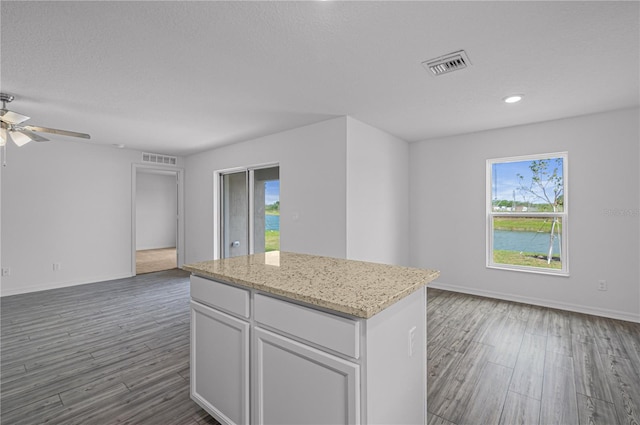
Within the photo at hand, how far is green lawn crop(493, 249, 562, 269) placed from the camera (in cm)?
391

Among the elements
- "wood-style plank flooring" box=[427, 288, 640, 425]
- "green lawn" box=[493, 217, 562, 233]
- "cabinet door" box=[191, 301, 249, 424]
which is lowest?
"wood-style plank flooring" box=[427, 288, 640, 425]

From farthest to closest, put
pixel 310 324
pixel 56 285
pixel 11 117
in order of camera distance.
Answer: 1. pixel 56 285
2. pixel 11 117
3. pixel 310 324

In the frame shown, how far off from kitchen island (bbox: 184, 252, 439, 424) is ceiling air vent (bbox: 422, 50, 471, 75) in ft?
5.54

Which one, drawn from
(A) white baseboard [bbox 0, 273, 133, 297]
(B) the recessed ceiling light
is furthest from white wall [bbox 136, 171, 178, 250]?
(B) the recessed ceiling light

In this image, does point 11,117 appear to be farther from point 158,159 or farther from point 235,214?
point 158,159

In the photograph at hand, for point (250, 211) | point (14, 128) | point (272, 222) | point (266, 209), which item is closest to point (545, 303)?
point (272, 222)

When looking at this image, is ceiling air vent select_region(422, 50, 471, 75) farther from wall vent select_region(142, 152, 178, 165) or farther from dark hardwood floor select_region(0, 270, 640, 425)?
wall vent select_region(142, 152, 178, 165)

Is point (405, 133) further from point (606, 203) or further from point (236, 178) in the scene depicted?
point (236, 178)

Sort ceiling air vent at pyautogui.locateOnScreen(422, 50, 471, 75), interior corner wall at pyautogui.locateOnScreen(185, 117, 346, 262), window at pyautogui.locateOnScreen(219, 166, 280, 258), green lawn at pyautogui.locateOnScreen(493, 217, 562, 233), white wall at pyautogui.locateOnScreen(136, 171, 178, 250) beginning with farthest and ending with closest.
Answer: white wall at pyautogui.locateOnScreen(136, 171, 178, 250)
window at pyautogui.locateOnScreen(219, 166, 280, 258)
green lawn at pyautogui.locateOnScreen(493, 217, 562, 233)
interior corner wall at pyautogui.locateOnScreen(185, 117, 346, 262)
ceiling air vent at pyautogui.locateOnScreen(422, 50, 471, 75)

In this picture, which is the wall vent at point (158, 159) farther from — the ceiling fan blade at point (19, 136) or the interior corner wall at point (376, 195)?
the interior corner wall at point (376, 195)

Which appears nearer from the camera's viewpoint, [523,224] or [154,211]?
[523,224]

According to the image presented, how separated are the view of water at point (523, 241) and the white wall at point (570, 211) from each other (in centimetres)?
20

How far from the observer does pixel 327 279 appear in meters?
1.51

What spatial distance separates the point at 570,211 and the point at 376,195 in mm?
2477
